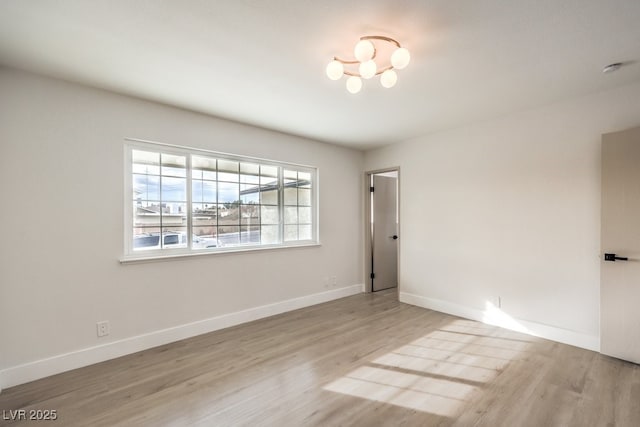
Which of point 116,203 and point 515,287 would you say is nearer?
point 116,203

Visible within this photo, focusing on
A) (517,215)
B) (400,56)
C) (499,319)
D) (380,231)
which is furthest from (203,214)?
(499,319)

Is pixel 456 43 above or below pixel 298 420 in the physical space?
above

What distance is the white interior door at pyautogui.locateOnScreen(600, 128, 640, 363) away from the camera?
2535mm

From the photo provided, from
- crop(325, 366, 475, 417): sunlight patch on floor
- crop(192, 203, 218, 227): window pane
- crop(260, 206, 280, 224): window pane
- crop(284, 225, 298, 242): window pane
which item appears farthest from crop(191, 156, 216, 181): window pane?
crop(325, 366, 475, 417): sunlight patch on floor

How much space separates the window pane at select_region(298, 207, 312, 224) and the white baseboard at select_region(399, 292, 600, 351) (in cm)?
188

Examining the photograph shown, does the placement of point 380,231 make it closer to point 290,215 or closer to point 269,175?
point 290,215

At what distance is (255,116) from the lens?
3412mm

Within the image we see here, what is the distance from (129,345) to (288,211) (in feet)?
7.82

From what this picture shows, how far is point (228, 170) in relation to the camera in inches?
143

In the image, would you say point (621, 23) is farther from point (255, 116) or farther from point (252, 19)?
point (255, 116)

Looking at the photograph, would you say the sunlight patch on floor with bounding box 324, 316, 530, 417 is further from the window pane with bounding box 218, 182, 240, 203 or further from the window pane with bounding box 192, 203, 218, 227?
the window pane with bounding box 218, 182, 240, 203

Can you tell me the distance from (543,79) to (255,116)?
9.33 ft

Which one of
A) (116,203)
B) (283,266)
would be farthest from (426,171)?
(116,203)

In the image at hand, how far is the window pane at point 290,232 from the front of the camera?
13.8 feet
